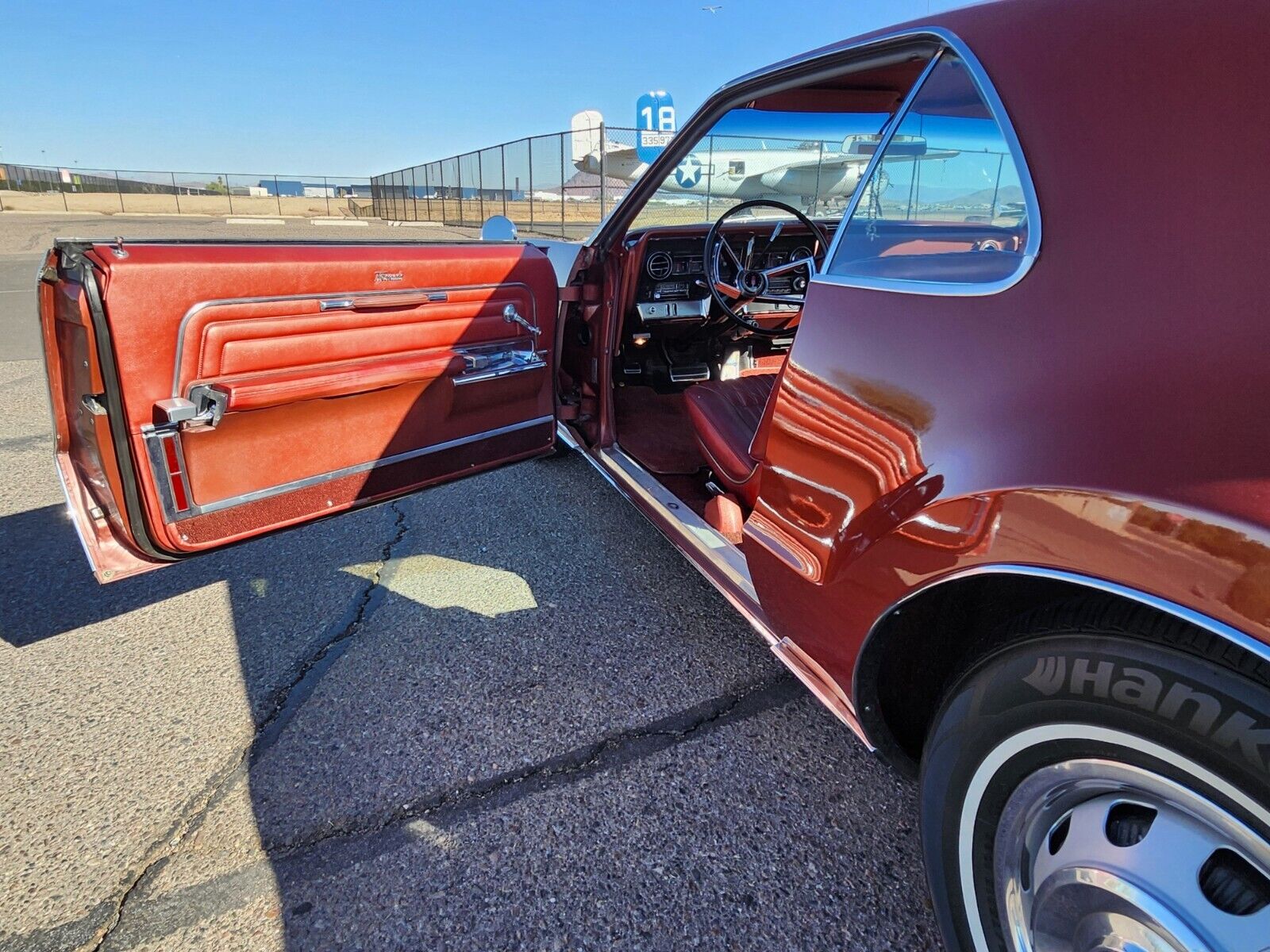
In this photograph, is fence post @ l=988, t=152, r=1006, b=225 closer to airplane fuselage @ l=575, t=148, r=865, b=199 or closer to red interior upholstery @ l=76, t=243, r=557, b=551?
airplane fuselage @ l=575, t=148, r=865, b=199

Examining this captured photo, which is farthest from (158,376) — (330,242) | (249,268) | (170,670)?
(170,670)

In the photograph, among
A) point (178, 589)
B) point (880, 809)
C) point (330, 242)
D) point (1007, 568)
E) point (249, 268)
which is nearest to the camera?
point (1007, 568)

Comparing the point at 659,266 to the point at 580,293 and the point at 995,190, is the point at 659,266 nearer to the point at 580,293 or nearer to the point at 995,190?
the point at 580,293

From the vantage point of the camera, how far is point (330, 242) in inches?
95.1

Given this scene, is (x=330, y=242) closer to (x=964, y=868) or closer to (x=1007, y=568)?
(x=1007, y=568)

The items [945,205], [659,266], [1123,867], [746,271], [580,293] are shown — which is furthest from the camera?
[659,266]

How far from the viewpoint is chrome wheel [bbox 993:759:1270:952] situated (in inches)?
37.6

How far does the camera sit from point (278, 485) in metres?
2.27

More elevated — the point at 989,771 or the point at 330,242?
the point at 330,242

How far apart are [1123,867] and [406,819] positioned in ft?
4.97

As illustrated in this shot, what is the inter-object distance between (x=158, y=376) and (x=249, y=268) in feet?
1.25

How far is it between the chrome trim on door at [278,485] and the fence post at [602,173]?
43.3 feet

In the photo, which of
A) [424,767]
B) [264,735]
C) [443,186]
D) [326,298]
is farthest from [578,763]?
[443,186]

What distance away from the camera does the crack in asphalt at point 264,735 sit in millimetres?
1666
